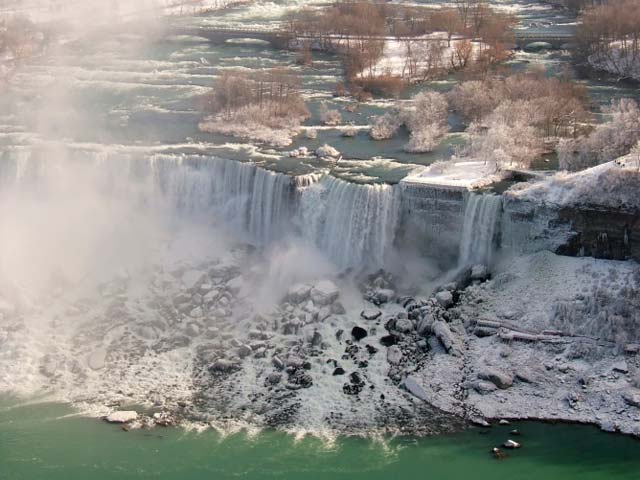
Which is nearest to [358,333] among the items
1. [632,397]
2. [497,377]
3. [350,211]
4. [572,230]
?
[497,377]

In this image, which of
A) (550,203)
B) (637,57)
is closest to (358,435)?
(550,203)

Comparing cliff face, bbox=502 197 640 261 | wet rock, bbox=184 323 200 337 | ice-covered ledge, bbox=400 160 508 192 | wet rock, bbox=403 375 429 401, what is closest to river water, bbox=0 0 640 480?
ice-covered ledge, bbox=400 160 508 192

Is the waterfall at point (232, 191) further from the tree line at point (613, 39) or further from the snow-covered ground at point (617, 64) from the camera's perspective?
the tree line at point (613, 39)

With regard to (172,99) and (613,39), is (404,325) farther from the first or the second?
(613,39)

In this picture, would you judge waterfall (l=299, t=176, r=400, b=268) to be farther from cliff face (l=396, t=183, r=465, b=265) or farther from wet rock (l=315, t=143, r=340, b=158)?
wet rock (l=315, t=143, r=340, b=158)

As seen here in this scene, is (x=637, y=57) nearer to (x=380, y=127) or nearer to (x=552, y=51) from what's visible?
(x=552, y=51)

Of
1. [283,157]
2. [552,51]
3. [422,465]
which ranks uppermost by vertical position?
[552,51]

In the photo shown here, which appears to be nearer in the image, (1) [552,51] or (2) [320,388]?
(2) [320,388]

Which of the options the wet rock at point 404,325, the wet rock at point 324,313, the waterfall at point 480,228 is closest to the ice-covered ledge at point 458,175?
the waterfall at point 480,228
